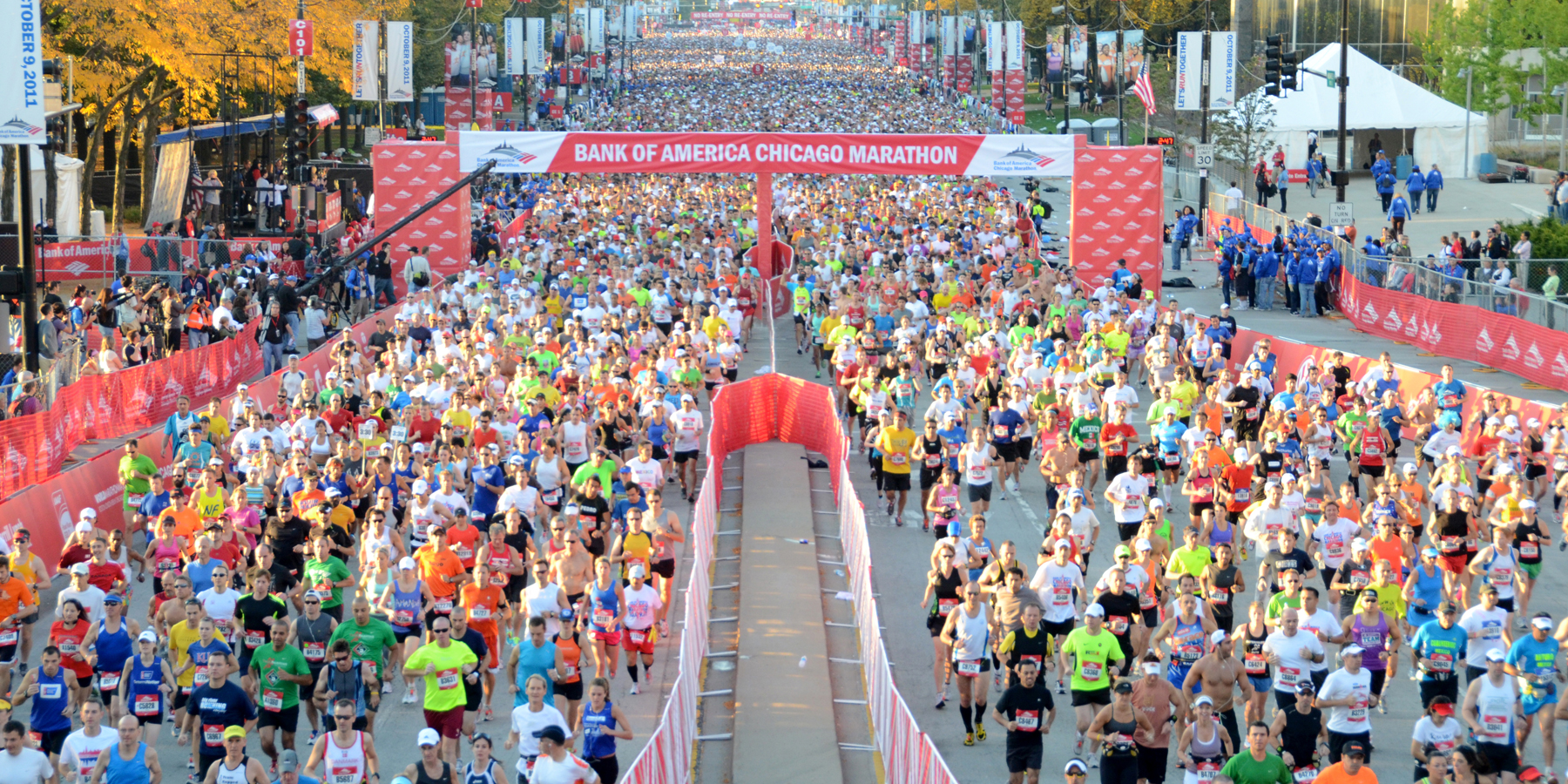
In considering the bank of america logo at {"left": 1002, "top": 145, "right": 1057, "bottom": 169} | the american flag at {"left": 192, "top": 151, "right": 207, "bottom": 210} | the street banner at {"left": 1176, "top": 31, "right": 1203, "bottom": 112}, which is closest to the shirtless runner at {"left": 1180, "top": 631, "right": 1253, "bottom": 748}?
the bank of america logo at {"left": 1002, "top": 145, "right": 1057, "bottom": 169}

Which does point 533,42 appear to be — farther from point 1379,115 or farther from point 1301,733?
point 1301,733

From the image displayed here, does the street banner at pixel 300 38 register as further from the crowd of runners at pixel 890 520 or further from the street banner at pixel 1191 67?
the street banner at pixel 1191 67

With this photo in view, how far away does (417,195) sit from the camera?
34938 millimetres

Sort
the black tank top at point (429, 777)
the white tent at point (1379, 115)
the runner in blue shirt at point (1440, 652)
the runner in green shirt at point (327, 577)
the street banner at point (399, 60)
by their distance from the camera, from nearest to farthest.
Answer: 1. the black tank top at point (429, 777)
2. the runner in blue shirt at point (1440, 652)
3. the runner in green shirt at point (327, 577)
4. the street banner at point (399, 60)
5. the white tent at point (1379, 115)

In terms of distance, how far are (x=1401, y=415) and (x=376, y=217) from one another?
21894 mm

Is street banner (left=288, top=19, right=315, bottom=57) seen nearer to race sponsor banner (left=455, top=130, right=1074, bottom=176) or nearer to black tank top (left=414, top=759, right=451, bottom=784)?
race sponsor banner (left=455, top=130, right=1074, bottom=176)

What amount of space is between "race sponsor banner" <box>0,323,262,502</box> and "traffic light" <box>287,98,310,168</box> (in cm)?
1003

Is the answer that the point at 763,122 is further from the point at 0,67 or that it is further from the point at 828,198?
the point at 0,67

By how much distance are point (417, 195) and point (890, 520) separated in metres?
18.9

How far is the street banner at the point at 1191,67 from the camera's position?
44.6m

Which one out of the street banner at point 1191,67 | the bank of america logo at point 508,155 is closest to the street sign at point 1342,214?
the street banner at point 1191,67

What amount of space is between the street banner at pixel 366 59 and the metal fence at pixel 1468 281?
24.2 meters

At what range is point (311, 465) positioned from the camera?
50.4ft

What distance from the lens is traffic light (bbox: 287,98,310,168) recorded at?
36.1 meters
